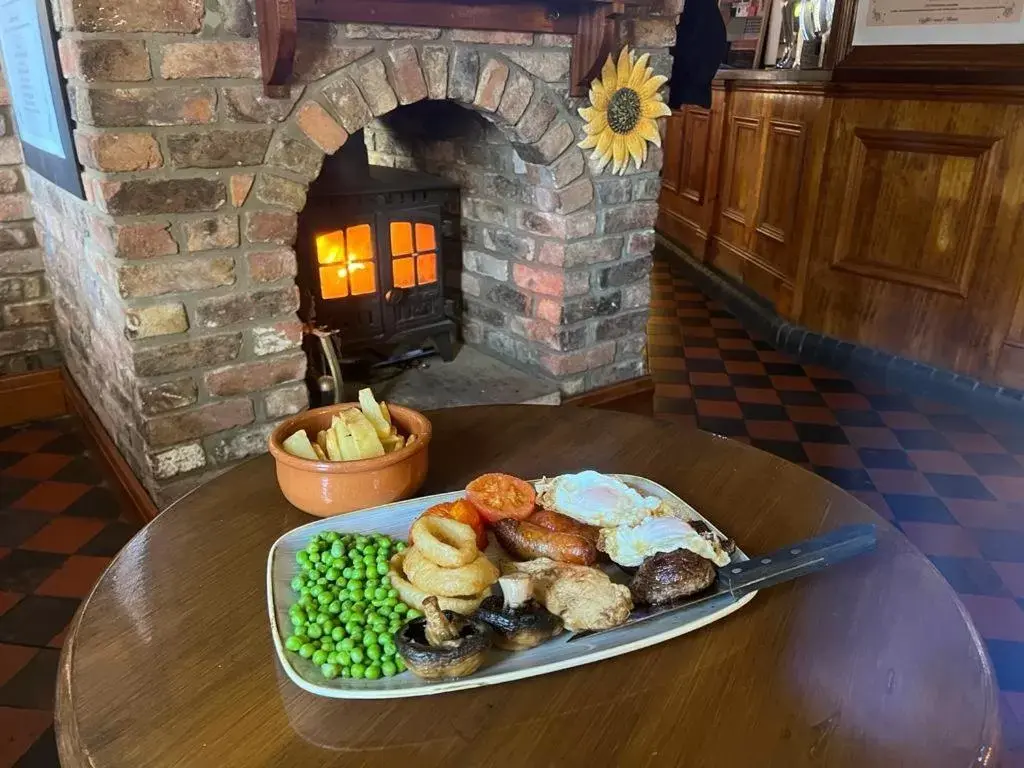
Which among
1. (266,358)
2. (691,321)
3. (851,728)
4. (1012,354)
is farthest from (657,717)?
(691,321)

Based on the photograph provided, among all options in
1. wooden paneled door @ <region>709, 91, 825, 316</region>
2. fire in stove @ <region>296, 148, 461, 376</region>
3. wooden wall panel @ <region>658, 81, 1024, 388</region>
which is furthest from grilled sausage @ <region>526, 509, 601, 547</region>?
wooden paneled door @ <region>709, 91, 825, 316</region>

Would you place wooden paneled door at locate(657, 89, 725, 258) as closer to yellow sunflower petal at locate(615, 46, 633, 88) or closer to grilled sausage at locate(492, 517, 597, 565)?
yellow sunflower petal at locate(615, 46, 633, 88)

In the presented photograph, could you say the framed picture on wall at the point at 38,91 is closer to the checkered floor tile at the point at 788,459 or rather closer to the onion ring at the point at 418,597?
the checkered floor tile at the point at 788,459

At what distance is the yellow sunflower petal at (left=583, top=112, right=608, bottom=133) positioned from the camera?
7.25 ft

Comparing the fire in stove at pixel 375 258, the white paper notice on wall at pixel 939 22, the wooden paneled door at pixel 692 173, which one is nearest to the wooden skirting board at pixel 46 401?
the fire in stove at pixel 375 258

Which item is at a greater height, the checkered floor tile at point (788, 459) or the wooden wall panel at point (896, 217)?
the wooden wall panel at point (896, 217)

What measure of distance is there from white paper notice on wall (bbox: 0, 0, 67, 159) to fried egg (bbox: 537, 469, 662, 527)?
1477mm

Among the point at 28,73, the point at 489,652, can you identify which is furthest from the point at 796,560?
the point at 28,73

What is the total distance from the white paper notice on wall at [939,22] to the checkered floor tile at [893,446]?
139 centimetres

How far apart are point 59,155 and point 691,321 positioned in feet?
10.2

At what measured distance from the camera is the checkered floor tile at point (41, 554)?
160 centimetres

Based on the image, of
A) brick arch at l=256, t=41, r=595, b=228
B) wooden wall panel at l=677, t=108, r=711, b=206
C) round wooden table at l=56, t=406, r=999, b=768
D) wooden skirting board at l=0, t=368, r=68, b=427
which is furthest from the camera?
wooden wall panel at l=677, t=108, r=711, b=206

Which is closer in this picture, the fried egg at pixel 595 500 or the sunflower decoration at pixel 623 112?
the fried egg at pixel 595 500

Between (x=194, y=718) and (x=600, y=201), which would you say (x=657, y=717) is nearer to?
(x=194, y=718)
